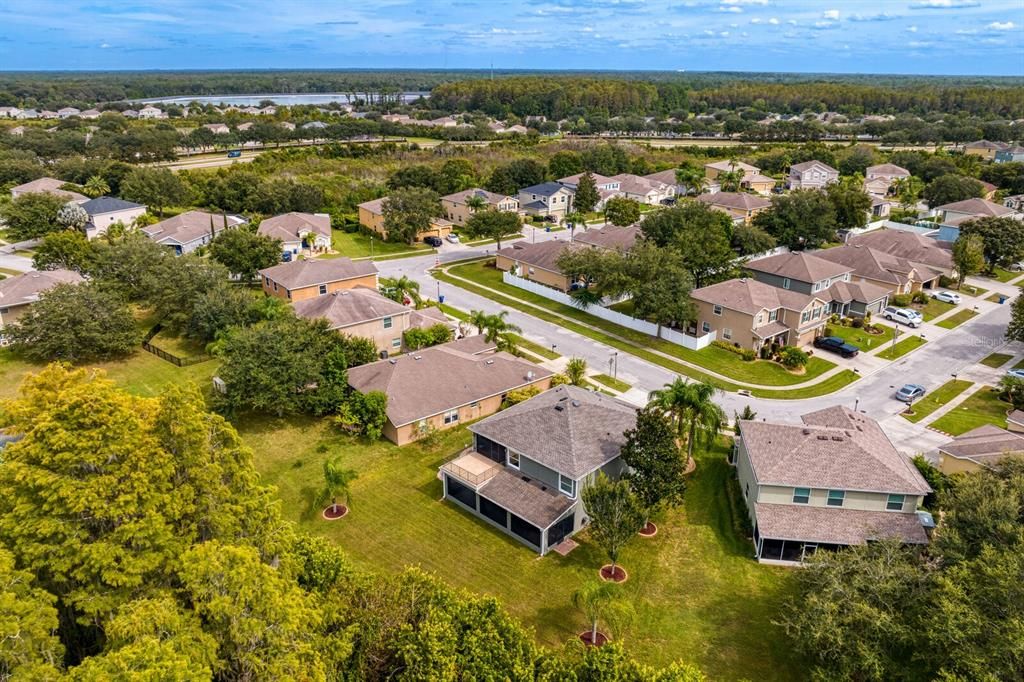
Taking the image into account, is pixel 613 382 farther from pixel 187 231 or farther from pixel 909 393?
pixel 187 231

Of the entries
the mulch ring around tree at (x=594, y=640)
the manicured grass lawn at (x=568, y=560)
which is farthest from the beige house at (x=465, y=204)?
the mulch ring around tree at (x=594, y=640)

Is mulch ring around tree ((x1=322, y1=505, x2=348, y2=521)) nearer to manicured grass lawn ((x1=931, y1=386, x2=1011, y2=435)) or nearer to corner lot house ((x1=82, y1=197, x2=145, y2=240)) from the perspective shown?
manicured grass lawn ((x1=931, y1=386, x2=1011, y2=435))

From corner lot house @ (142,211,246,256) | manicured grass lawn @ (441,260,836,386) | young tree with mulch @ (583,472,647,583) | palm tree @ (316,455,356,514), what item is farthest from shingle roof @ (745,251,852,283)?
corner lot house @ (142,211,246,256)

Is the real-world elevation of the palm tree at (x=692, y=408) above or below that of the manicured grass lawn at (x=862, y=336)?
above

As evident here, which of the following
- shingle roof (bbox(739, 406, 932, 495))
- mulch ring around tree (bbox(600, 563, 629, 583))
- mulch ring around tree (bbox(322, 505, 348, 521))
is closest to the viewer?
mulch ring around tree (bbox(600, 563, 629, 583))

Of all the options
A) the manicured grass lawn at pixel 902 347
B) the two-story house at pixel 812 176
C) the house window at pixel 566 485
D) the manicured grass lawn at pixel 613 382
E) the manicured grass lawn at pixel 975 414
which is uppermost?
the two-story house at pixel 812 176

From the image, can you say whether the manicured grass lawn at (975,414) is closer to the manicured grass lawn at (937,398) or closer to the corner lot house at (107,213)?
the manicured grass lawn at (937,398)

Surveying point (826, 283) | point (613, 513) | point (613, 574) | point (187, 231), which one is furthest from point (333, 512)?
point (187, 231)
